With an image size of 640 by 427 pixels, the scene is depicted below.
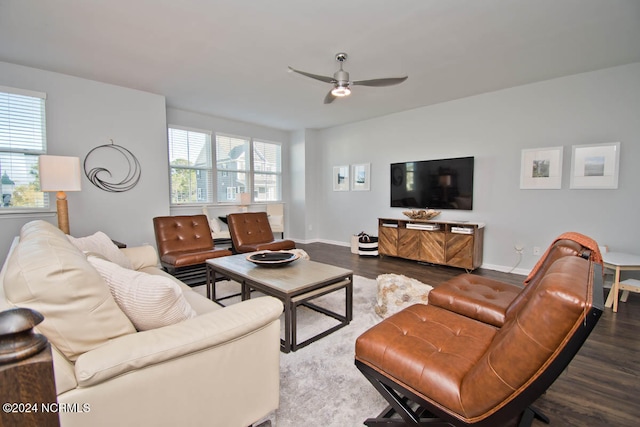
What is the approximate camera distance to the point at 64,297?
2.93 ft

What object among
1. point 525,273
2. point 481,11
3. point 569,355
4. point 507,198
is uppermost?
point 481,11

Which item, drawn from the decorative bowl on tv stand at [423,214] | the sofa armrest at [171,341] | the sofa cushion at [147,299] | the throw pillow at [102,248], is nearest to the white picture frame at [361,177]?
the decorative bowl on tv stand at [423,214]

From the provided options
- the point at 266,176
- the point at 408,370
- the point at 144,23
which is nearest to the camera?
the point at 408,370

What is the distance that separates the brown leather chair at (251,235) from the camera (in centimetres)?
392

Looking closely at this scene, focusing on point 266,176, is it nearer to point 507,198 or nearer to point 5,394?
point 507,198

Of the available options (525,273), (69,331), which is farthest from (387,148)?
(69,331)

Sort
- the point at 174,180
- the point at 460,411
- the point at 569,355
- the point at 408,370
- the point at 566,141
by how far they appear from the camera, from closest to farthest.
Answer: the point at 569,355 < the point at 460,411 < the point at 408,370 < the point at 566,141 < the point at 174,180

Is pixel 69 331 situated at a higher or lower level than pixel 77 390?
higher

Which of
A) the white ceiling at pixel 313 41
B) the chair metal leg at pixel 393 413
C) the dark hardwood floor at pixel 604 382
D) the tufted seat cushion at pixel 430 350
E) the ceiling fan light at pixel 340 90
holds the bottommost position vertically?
the dark hardwood floor at pixel 604 382

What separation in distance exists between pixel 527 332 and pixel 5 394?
1206mm

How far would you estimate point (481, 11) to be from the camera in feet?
7.68

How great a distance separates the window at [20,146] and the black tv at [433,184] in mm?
5216

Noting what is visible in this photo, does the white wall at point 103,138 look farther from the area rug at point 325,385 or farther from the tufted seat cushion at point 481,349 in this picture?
the tufted seat cushion at point 481,349

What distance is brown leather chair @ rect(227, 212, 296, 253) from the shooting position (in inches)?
154
